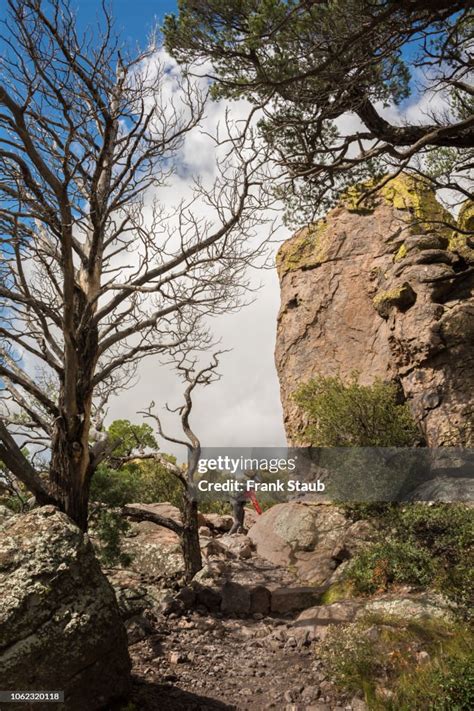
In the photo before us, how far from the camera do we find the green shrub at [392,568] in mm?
8797

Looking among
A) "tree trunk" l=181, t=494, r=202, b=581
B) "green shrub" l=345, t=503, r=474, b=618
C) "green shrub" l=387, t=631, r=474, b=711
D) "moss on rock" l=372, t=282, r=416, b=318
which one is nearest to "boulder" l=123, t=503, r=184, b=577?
"tree trunk" l=181, t=494, r=202, b=581

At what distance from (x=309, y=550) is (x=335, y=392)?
440 cm

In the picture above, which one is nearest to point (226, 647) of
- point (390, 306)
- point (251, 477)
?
point (251, 477)

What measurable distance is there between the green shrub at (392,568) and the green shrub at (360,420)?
5101mm

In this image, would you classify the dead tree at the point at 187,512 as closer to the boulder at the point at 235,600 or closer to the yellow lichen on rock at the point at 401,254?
the boulder at the point at 235,600

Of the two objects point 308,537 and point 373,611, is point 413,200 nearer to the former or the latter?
point 308,537

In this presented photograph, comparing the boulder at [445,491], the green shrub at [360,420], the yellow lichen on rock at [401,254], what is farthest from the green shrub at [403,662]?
the yellow lichen on rock at [401,254]

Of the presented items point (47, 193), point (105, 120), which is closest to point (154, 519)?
point (47, 193)

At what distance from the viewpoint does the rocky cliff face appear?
1642cm

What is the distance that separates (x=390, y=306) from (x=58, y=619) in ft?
51.9

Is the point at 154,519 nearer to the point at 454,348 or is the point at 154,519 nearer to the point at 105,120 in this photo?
the point at 105,120

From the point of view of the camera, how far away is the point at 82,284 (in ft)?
30.1

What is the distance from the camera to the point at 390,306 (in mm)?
18828

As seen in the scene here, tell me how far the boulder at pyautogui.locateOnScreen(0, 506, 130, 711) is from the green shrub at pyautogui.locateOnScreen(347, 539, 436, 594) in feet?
16.2
